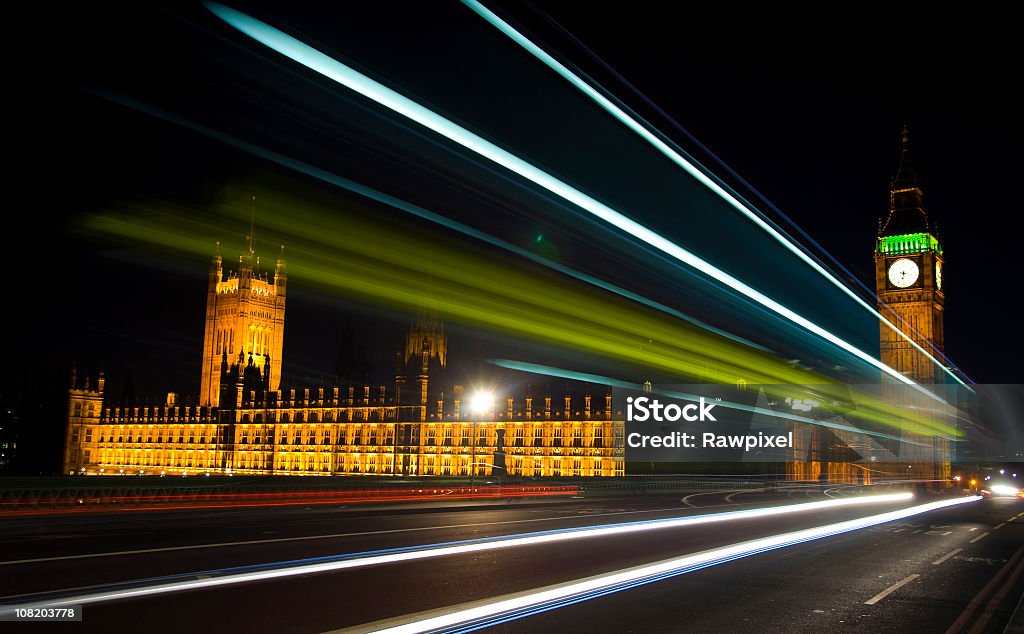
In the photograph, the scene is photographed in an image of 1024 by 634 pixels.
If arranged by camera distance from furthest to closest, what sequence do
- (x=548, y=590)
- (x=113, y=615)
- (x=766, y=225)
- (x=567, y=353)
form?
(x=567, y=353)
(x=766, y=225)
(x=548, y=590)
(x=113, y=615)

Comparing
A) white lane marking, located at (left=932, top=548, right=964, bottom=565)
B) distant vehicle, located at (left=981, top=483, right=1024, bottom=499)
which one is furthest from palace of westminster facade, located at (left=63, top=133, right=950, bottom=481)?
white lane marking, located at (left=932, top=548, right=964, bottom=565)

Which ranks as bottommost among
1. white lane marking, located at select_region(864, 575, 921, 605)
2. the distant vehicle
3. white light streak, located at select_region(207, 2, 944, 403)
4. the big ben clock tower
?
the distant vehicle

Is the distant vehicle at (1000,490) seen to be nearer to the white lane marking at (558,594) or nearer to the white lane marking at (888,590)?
the white lane marking at (558,594)

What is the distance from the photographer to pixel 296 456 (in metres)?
116

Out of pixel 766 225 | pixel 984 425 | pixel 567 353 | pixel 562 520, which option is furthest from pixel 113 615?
pixel 984 425

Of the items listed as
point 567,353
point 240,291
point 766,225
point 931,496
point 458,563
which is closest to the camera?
point 458,563

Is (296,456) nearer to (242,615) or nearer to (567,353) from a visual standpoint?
(567,353)

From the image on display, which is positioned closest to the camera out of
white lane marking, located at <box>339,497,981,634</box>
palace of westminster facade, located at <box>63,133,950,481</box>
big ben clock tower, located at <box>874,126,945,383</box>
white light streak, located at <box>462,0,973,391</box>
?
white lane marking, located at <box>339,497,981,634</box>

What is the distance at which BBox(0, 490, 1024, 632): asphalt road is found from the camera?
990 cm

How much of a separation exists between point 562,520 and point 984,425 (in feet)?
401

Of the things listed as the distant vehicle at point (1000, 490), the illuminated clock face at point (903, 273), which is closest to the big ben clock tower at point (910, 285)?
the illuminated clock face at point (903, 273)

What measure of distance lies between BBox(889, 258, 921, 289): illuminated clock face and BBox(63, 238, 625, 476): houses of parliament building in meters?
56.5

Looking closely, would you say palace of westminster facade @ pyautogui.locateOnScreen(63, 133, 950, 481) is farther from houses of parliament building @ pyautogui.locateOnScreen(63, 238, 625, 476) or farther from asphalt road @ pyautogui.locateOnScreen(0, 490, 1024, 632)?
asphalt road @ pyautogui.locateOnScreen(0, 490, 1024, 632)

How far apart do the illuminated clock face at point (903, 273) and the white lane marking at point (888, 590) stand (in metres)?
123
